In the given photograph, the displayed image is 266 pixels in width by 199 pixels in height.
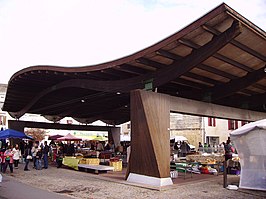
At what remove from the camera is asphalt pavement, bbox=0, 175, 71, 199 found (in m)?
8.80

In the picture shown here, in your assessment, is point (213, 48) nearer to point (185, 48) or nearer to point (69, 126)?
point (185, 48)

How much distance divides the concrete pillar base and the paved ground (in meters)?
0.31

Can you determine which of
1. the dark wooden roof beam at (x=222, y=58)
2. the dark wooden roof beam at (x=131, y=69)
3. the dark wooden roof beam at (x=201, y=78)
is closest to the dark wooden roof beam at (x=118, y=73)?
the dark wooden roof beam at (x=131, y=69)

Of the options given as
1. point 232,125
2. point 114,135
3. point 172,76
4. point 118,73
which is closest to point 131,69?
point 118,73

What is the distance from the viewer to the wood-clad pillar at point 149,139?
10.9 meters

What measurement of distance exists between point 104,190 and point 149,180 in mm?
1845

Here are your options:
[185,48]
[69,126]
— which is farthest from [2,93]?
[185,48]

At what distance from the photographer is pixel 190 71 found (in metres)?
12.5

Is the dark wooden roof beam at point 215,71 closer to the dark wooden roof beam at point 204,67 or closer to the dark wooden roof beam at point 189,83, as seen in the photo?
the dark wooden roof beam at point 204,67

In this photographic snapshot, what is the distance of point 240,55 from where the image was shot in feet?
36.5

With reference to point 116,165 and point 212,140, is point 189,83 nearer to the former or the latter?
point 116,165

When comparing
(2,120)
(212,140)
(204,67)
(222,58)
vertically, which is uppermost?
(222,58)

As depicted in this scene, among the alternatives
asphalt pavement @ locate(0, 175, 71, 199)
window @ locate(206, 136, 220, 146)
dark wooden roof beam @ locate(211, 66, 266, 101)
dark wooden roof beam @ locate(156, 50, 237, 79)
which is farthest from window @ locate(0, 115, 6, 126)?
dark wooden roof beam @ locate(156, 50, 237, 79)

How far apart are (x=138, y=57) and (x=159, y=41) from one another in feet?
3.60
